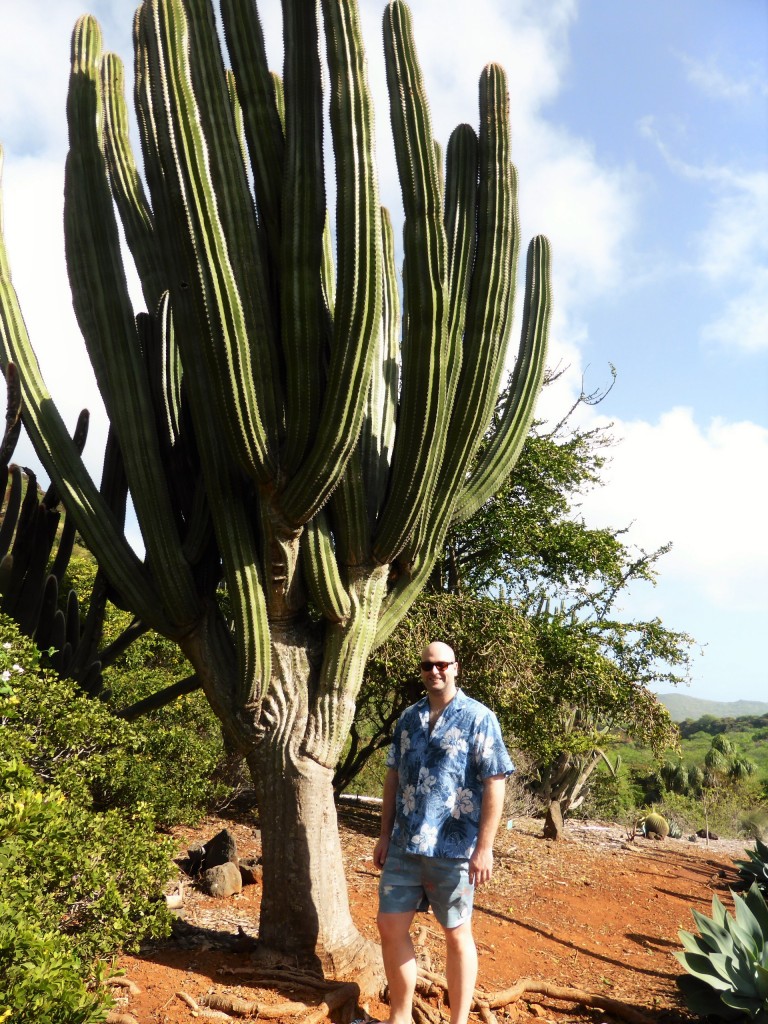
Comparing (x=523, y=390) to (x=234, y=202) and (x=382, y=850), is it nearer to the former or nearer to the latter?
(x=234, y=202)

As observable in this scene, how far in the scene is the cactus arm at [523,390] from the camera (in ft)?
17.8

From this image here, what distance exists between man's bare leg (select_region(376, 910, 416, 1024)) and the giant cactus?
28.5 inches

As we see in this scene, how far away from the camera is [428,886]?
10.9ft

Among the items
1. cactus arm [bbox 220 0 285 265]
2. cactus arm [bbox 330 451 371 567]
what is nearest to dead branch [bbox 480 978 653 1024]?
cactus arm [bbox 330 451 371 567]

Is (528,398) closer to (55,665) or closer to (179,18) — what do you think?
(179,18)

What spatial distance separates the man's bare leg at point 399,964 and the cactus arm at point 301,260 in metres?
2.10

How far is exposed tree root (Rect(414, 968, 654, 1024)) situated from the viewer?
3.89 meters

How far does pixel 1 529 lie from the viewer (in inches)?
195

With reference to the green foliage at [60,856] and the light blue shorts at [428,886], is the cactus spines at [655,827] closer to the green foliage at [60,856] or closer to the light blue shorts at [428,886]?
the light blue shorts at [428,886]

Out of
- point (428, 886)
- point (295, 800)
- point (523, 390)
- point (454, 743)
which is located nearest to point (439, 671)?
point (454, 743)

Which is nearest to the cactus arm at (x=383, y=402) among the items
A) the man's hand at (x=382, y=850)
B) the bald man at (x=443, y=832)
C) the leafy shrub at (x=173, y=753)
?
the bald man at (x=443, y=832)

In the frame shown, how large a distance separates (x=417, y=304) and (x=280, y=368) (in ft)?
2.64

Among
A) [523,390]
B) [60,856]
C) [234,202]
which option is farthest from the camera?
[523,390]

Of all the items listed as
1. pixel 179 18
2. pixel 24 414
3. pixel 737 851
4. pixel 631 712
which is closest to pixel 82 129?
pixel 179 18
